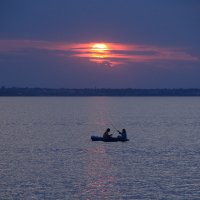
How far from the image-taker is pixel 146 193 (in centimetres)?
3362

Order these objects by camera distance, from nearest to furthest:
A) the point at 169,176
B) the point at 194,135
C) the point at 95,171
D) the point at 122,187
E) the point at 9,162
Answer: the point at 122,187, the point at 169,176, the point at 95,171, the point at 9,162, the point at 194,135

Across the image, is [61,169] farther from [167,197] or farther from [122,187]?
[167,197]

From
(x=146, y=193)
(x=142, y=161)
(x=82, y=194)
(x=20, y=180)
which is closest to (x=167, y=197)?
(x=146, y=193)

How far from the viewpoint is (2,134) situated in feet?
236

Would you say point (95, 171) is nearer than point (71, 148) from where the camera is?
Yes

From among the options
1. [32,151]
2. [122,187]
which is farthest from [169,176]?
[32,151]

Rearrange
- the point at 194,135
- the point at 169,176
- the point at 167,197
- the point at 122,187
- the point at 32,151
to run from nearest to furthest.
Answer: the point at 167,197, the point at 122,187, the point at 169,176, the point at 32,151, the point at 194,135

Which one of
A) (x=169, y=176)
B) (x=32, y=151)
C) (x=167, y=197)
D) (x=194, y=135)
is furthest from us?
(x=194, y=135)

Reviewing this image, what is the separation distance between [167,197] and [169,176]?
5961 mm

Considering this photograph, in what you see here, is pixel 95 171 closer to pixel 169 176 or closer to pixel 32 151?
pixel 169 176

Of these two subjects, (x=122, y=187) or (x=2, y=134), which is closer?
(x=122, y=187)

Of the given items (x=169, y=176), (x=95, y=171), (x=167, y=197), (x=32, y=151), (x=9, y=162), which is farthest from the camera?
(x=32, y=151)

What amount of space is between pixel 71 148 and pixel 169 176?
17898 mm

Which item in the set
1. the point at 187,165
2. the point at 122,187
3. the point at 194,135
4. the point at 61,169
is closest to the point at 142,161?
the point at 187,165
